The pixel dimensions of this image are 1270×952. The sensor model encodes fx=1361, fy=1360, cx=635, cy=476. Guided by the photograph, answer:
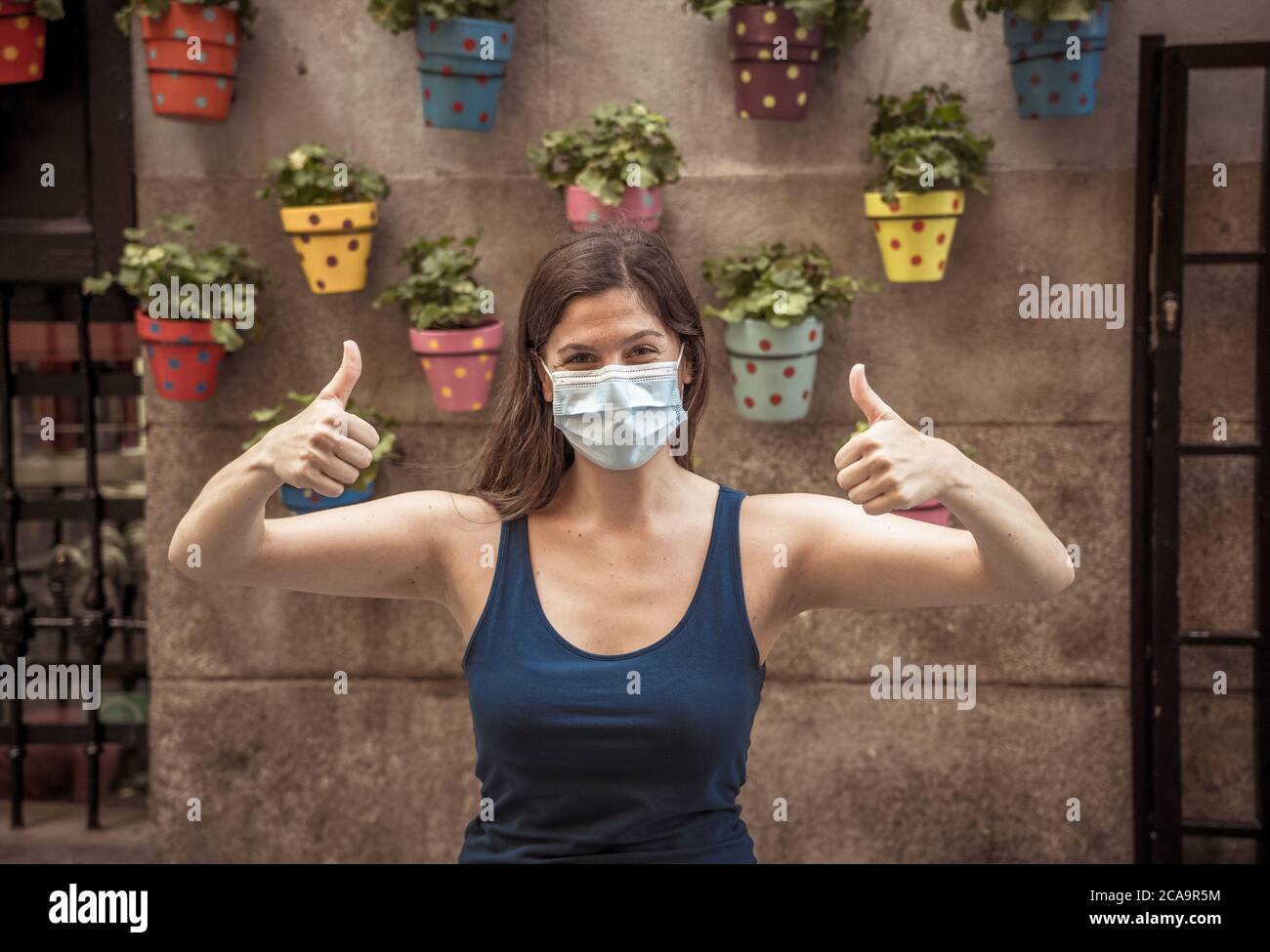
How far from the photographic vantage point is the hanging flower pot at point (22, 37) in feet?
12.0

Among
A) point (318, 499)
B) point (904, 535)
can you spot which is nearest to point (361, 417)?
point (318, 499)

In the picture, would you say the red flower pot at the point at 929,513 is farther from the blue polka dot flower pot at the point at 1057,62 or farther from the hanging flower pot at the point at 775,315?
the blue polka dot flower pot at the point at 1057,62

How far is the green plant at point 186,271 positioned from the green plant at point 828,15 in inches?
56.1

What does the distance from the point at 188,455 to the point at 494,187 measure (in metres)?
1.18

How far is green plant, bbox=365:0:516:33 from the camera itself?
3.47 m

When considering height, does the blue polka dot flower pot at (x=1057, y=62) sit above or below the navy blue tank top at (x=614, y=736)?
above

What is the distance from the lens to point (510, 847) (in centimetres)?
207

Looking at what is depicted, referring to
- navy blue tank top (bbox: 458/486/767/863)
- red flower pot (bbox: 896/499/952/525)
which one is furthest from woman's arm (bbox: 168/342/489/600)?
red flower pot (bbox: 896/499/952/525)

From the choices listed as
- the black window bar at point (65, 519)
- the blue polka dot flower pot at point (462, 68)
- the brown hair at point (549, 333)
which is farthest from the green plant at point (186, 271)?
the brown hair at point (549, 333)

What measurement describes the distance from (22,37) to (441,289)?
1.34 meters

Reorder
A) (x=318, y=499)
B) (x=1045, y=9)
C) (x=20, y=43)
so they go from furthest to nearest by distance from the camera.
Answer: (x=20, y=43) → (x=318, y=499) → (x=1045, y=9)

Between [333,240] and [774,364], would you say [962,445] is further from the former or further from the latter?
[333,240]

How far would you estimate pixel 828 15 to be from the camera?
3441mm

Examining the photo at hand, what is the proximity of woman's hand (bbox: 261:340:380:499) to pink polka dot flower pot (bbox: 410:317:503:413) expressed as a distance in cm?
160
